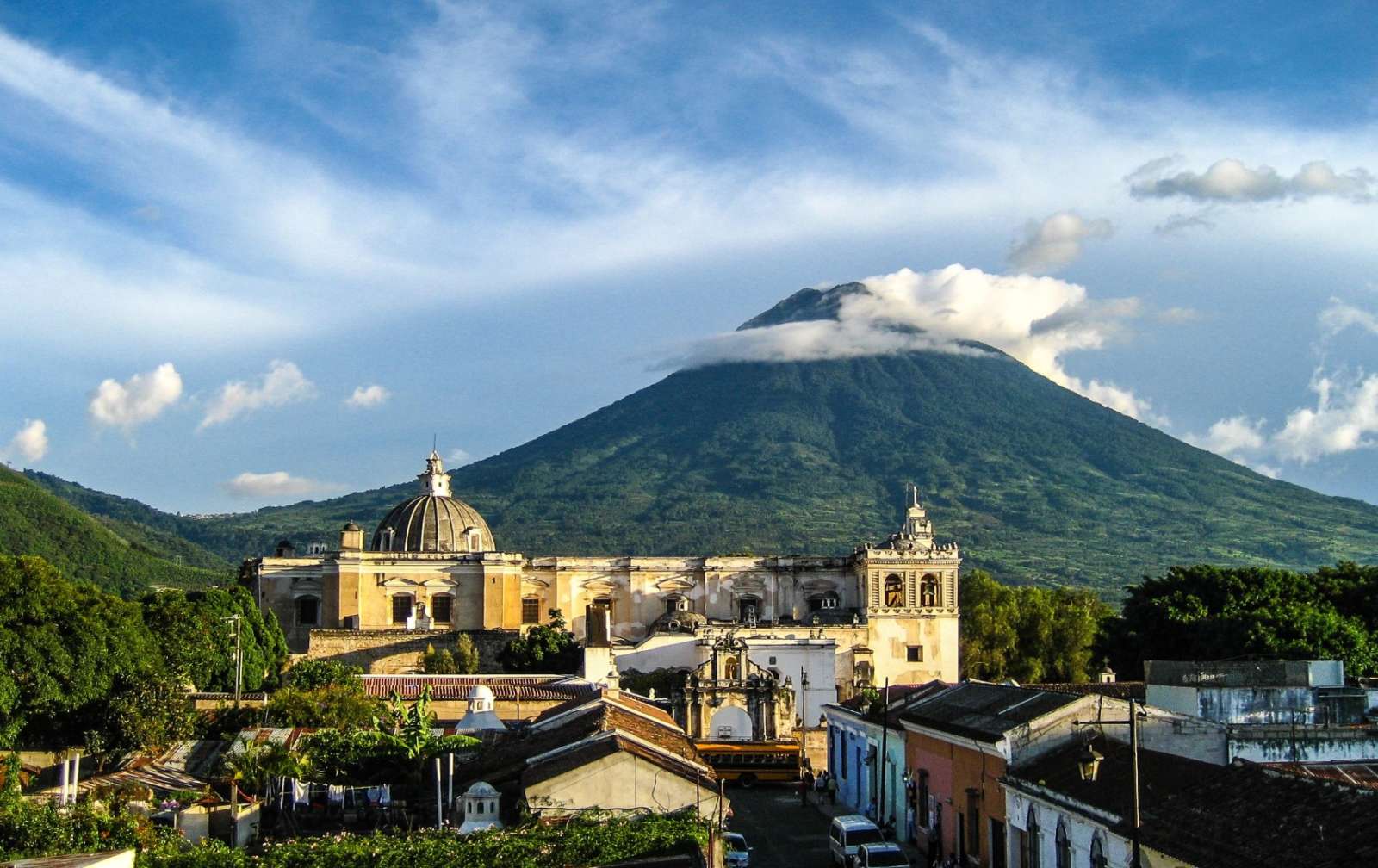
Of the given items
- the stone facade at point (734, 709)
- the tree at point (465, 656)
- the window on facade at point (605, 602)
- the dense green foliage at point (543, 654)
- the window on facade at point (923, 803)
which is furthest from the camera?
the window on facade at point (605, 602)

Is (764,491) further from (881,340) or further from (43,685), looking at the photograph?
(43,685)

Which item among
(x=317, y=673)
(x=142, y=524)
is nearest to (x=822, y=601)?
(x=317, y=673)

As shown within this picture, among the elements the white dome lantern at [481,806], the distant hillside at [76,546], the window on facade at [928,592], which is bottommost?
the white dome lantern at [481,806]

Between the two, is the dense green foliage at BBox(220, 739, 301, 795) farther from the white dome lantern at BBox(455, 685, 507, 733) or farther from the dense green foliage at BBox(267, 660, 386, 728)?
the white dome lantern at BBox(455, 685, 507, 733)

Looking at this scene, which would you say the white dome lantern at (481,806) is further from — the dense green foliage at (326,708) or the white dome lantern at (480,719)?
the dense green foliage at (326,708)

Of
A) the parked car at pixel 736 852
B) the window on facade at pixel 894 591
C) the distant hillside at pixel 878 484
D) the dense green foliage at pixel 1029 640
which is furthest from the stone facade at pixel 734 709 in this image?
the distant hillside at pixel 878 484

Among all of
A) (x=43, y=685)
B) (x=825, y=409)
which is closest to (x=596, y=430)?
(x=825, y=409)

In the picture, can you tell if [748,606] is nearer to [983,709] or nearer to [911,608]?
[911,608]
